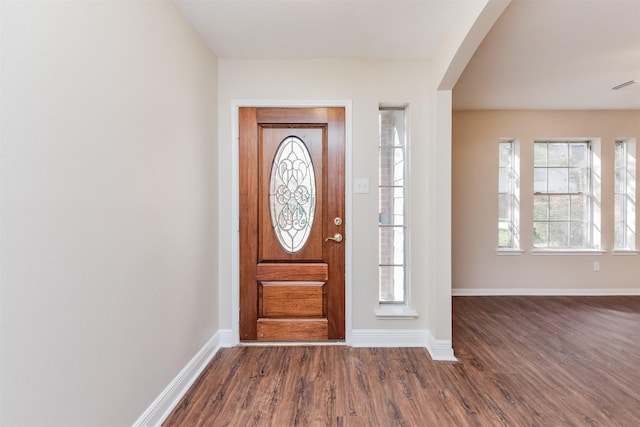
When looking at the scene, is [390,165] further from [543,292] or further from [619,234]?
[619,234]

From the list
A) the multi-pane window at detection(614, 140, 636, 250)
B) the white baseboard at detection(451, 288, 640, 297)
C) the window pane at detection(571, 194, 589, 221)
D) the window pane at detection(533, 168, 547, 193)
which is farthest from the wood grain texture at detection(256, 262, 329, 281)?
the multi-pane window at detection(614, 140, 636, 250)

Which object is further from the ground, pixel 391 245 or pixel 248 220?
pixel 248 220

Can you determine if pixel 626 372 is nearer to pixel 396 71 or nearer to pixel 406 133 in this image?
pixel 406 133

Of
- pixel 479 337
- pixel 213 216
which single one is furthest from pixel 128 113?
pixel 479 337

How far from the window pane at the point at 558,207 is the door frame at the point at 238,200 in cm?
340

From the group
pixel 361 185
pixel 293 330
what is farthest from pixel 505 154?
pixel 293 330

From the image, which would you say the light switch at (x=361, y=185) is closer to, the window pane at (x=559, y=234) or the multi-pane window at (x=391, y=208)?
the multi-pane window at (x=391, y=208)

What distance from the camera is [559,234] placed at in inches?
165

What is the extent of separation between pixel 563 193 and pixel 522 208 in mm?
707

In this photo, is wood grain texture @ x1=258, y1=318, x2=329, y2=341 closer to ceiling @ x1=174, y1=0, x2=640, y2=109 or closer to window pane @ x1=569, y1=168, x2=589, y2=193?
ceiling @ x1=174, y1=0, x2=640, y2=109

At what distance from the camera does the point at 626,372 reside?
217 cm

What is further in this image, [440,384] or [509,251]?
[509,251]

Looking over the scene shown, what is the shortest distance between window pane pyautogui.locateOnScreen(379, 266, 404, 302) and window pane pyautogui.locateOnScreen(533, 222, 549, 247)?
2.72 metres

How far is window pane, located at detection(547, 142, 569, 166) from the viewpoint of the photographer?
4.19 m
